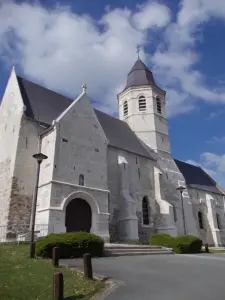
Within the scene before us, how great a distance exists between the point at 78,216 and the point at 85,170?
10.0 feet

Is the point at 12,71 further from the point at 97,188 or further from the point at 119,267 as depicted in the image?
the point at 119,267

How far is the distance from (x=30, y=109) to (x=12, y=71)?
467cm

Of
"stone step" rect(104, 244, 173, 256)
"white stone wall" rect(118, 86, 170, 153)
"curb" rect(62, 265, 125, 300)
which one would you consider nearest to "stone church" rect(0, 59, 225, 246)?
"white stone wall" rect(118, 86, 170, 153)

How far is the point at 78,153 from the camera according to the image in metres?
18.3

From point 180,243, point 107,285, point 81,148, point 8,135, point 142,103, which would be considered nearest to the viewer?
point 107,285

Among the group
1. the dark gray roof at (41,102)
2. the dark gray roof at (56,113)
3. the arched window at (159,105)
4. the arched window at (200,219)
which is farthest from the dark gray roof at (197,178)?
the dark gray roof at (41,102)

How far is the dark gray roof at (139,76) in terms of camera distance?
30.4 m

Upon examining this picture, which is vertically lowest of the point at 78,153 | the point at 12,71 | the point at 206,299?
the point at 206,299

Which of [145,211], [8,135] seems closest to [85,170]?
[8,135]

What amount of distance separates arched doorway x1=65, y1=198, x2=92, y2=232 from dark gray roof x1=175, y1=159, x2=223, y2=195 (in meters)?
16.1

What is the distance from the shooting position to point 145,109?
28.9 meters

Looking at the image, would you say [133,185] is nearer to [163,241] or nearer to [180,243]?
[163,241]

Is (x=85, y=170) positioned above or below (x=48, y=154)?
below

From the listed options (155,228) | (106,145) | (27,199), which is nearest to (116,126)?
(106,145)
